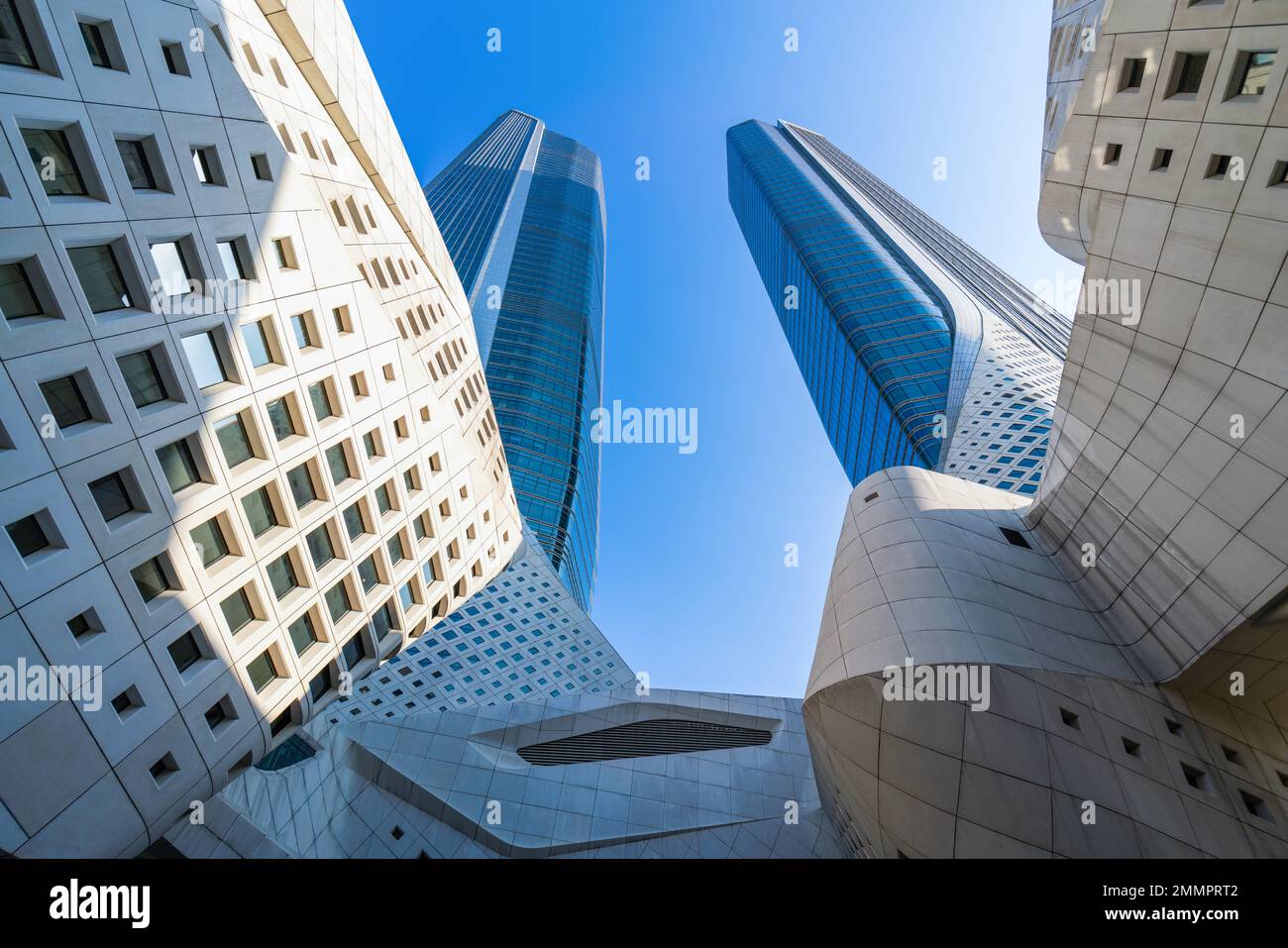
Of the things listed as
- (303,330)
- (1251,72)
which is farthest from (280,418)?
(1251,72)

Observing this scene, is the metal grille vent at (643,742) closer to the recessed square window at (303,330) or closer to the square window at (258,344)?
Answer: the recessed square window at (303,330)

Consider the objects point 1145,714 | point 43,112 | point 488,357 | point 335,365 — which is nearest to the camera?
point 43,112

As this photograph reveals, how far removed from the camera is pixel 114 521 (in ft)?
35.6

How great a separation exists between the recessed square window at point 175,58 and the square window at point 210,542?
915 centimetres

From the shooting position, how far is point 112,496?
35.7 feet

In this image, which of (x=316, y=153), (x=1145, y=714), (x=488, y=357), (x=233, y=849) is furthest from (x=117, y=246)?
(x=488, y=357)

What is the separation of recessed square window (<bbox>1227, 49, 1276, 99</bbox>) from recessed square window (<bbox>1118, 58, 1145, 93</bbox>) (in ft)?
8.34

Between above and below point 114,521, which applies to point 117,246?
above

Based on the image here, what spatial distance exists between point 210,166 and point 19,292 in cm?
493

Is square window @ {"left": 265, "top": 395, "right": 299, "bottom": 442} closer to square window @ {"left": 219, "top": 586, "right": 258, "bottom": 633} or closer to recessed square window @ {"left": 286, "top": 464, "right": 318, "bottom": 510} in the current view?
recessed square window @ {"left": 286, "top": 464, "right": 318, "bottom": 510}

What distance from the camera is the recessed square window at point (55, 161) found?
9633mm

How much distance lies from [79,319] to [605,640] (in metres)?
39.5

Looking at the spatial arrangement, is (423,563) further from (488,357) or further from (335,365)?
(488,357)

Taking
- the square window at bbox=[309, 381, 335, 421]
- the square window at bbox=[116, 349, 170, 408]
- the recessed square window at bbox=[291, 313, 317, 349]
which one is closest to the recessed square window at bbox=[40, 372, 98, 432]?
the square window at bbox=[116, 349, 170, 408]
